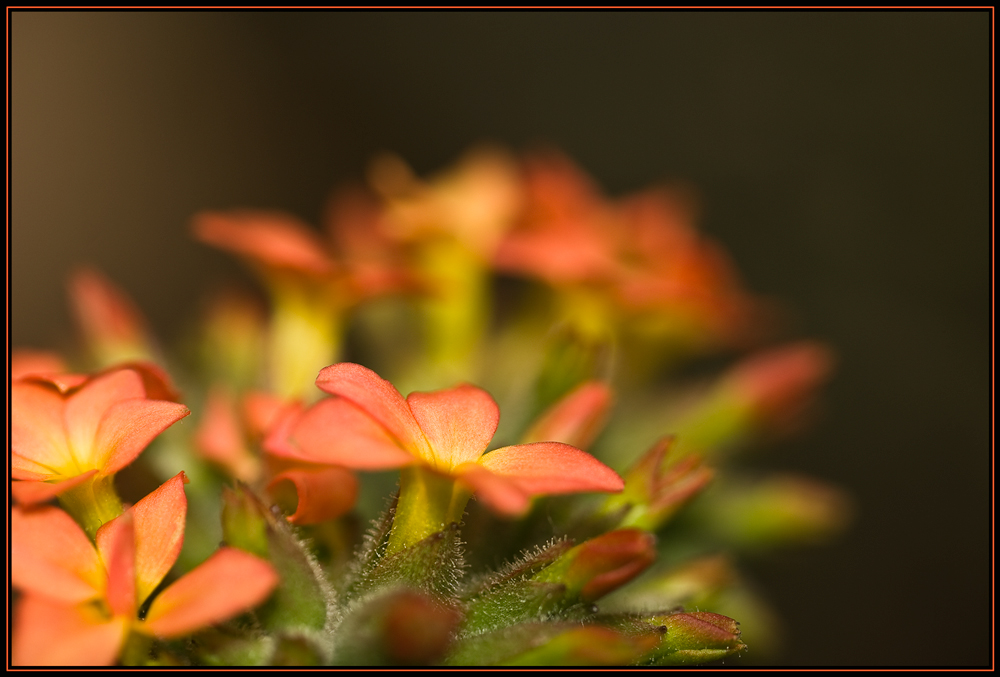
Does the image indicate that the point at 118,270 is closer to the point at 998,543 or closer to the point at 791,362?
the point at 791,362

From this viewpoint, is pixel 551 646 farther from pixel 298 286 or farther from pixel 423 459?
pixel 298 286

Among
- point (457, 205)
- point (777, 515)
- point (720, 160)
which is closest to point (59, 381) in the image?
point (457, 205)

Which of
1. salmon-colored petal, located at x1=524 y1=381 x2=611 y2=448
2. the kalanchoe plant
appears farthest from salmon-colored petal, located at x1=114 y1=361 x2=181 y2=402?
salmon-colored petal, located at x1=524 y1=381 x2=611 y2=448

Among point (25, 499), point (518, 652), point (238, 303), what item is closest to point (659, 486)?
point (518, 652)

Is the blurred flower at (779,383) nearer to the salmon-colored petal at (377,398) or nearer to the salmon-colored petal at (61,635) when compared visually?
the salmon-colored petal at (377,398)

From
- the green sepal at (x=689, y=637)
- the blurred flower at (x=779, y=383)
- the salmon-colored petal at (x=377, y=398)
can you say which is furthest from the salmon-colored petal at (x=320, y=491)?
the blurred flower at (x=779, y=383)
